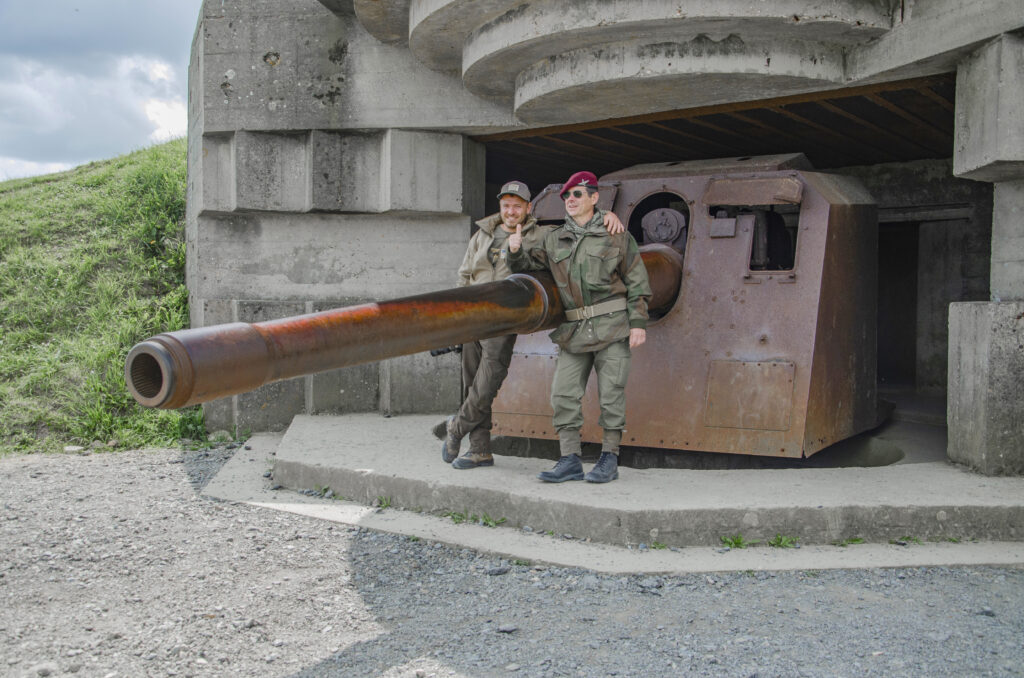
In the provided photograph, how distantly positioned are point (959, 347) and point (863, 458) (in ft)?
3.80

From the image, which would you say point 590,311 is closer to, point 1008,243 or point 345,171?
point 1008,243

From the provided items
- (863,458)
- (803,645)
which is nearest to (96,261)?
(863,458)

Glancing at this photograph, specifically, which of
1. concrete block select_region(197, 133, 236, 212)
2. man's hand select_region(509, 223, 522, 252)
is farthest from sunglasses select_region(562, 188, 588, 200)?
concrete block select_region(197, 133, 236, 212)

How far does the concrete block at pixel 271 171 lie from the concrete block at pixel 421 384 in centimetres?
133

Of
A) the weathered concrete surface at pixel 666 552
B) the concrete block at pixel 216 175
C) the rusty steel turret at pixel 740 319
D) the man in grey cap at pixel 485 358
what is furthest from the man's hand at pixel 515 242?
the concrete block at pixel 216 175

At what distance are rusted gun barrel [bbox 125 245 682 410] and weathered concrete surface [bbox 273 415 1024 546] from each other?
0.80m

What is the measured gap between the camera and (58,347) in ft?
23.2

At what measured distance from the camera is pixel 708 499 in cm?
394

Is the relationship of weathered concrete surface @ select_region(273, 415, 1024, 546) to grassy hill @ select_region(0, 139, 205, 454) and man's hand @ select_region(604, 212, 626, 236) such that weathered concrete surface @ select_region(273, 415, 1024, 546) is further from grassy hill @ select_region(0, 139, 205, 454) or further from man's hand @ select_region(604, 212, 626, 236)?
grassy hill @ select_region(0, 139, 205, 454)

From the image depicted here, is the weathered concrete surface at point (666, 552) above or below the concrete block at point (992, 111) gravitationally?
below

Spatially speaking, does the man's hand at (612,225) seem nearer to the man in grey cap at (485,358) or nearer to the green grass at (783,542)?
the man in grey cap at (485,358)

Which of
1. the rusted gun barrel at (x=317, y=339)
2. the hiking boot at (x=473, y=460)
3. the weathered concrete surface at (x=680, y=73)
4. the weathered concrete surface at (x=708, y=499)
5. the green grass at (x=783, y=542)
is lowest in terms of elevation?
the green grass at (x=783, y=542)

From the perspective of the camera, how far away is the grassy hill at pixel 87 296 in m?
6.45

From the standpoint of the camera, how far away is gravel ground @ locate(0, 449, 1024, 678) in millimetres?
2789
